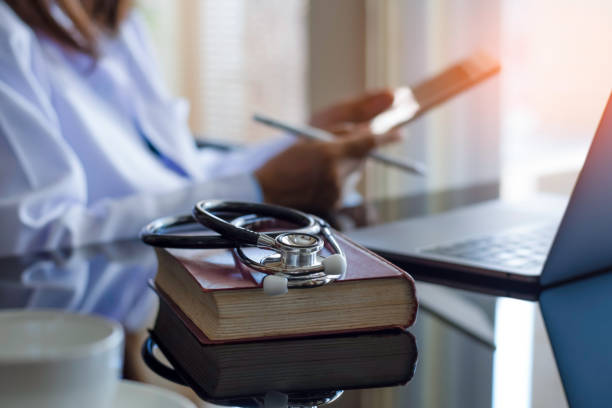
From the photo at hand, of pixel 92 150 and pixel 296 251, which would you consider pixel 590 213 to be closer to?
pixel 296 251

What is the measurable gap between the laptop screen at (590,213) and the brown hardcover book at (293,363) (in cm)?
14

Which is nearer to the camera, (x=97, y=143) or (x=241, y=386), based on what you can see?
(x=241, y=386)

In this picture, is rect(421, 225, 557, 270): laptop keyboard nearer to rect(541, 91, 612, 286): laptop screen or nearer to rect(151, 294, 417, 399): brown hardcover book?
rect(541, 91, 612, 286): laptop screen

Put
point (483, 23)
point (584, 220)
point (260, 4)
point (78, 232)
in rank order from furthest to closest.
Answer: point (260, 4) → point (483, 23) → point (78, 232) → point (584, 220)

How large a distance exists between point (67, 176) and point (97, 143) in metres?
0.20

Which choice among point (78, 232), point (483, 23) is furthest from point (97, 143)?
point (483, 23)

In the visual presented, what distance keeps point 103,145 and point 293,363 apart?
Result: 847mm

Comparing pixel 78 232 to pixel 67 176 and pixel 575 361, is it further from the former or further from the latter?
pixel 575 361

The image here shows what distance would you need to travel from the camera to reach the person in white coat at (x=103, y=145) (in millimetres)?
958

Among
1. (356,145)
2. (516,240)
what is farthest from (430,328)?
(356,145)

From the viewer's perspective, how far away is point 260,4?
3.84m

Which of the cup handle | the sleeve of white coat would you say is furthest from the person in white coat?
the cup handle

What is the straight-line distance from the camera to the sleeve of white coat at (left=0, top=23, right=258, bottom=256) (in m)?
0.93

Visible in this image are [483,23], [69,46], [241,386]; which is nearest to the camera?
[241,386]
